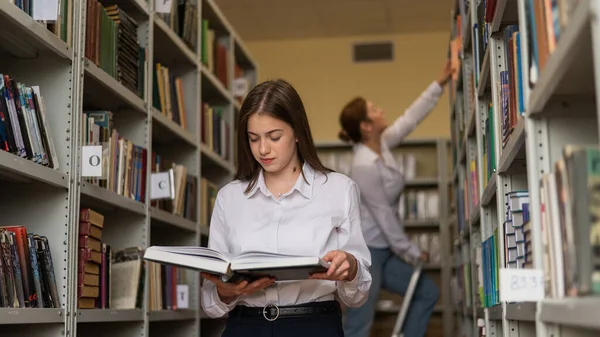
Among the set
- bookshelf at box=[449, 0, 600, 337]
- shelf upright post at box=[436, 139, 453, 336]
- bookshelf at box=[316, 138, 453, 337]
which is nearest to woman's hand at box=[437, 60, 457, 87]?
bookshelf at box=[449, 0, 600, 337]

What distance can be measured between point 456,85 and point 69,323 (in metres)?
2.45

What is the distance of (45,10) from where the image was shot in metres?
2.15

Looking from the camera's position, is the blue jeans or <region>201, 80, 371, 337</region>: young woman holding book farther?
the blue jeans

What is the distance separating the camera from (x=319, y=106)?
696cm

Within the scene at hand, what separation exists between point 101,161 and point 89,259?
0.35m

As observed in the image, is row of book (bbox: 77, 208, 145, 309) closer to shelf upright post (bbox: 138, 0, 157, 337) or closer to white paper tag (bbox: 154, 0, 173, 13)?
shelf upright post (bbox: 138, 0, 157, 337)

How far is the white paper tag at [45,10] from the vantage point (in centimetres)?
214

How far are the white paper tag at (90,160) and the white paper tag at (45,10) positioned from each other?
439mm

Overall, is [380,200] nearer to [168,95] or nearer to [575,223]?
[168,95]

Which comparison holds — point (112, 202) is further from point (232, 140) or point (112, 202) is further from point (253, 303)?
point (232, 140)

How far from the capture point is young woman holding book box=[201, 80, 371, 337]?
1.90 m

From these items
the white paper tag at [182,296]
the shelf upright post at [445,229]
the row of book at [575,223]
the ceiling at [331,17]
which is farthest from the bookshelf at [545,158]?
the ceiling at [331,17]

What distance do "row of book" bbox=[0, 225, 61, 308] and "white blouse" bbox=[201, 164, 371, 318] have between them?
52 cm

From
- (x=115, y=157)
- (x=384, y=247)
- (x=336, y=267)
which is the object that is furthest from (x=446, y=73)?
(x=336, y=267)
